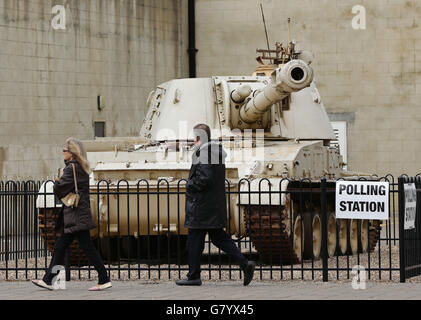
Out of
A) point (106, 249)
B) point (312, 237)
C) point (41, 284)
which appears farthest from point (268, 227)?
point (41, 284)

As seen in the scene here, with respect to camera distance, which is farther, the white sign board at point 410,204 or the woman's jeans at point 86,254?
the white sign board at point 410,204

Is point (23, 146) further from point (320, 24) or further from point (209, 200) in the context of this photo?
point (209, 200)

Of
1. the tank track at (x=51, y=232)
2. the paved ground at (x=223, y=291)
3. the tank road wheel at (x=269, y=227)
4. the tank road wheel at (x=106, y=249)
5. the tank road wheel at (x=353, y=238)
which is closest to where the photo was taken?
the paved ground at (x=223, y=291)

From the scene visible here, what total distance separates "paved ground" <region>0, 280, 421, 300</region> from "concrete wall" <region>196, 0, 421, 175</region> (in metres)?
15.5

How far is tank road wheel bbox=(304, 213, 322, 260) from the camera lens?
1623 cm

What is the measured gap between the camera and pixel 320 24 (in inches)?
1112

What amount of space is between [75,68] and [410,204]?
14.0m

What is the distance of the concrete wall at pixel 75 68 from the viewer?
23531 mm

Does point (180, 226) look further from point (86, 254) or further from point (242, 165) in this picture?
point (86, 254)

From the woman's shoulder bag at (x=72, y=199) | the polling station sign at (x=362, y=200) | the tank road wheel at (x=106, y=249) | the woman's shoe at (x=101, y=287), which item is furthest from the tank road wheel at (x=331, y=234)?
the woman's shoulder bag at (x=72, y=199)

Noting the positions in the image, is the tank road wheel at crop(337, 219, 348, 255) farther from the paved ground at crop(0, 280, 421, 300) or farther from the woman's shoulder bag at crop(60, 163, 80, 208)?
the woman's shoulder bag at crop(60, 163, 80, 208)

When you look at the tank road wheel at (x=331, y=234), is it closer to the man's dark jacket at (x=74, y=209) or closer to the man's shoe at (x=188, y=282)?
the man's shoe at (x=188, y=282)

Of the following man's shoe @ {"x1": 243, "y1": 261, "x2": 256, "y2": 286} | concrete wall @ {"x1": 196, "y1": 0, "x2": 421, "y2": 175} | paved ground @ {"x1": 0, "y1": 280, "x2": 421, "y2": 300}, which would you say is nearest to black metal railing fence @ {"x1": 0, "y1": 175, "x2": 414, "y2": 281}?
paved ground @ {"x1": 0, "y1": 280, "x2": 421, "y2": 300}

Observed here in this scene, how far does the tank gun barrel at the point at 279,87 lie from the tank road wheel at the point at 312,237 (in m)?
1.75
